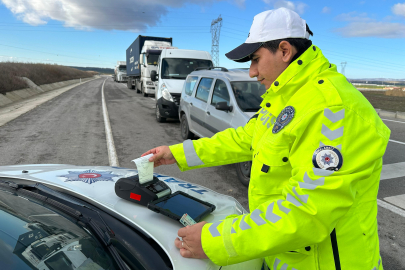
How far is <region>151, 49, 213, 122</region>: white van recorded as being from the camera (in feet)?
30.5

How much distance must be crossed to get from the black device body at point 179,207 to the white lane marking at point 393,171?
14.3 ft

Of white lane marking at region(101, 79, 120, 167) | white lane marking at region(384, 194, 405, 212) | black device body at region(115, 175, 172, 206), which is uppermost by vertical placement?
black device body at region(115, 175, 172, 206)

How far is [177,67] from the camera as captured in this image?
36.2 feet

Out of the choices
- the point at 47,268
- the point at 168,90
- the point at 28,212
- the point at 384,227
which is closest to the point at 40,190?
the point at 28,212

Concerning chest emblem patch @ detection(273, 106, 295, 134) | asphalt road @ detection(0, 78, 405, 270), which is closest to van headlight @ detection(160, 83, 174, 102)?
asphalt road @ detection(0, 78, 405, 270)

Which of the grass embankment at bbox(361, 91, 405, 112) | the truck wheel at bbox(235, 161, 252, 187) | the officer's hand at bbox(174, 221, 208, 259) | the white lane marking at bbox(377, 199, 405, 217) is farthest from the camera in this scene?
the grass embankment at bbox(361, 91, 405, 112)

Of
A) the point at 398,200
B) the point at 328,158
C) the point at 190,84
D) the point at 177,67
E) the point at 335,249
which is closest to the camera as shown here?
the point at 328,158

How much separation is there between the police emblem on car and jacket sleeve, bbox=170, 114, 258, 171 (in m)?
0.83

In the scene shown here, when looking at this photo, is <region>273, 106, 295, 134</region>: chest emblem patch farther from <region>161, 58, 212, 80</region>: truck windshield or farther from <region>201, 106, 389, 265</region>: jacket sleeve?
<region>161, 58, 212, 80</region>: truck windshield

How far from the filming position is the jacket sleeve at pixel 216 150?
176 cm

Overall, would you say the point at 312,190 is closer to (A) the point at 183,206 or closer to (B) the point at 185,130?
(A) the point at 183,206

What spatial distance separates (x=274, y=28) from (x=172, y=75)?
980cm

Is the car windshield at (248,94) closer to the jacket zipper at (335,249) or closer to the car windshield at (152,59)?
the jacket zipper at (335,249)

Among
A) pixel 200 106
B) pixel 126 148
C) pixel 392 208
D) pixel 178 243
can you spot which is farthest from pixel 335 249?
pixel 126 148
